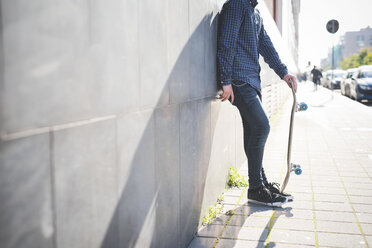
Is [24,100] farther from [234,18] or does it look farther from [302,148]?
[302,148]

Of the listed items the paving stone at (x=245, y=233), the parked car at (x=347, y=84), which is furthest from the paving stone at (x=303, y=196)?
the parked car at (x=347, y=84)

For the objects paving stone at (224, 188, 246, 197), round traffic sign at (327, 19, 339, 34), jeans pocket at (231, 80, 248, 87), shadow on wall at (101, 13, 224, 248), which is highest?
round traffic sign at (327, 19, 339, 34)

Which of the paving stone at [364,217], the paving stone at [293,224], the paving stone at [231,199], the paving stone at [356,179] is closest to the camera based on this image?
the paving stone at [293,224]

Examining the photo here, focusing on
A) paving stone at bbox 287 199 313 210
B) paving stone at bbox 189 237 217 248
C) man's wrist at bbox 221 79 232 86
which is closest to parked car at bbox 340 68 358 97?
paving stone at bbox 287 199 313 210

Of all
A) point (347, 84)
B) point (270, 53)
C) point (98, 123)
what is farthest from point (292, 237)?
point (347, 84)

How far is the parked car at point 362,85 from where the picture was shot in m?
17.6

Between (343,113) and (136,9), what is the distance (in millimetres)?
12016

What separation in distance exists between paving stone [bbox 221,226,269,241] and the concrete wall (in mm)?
354

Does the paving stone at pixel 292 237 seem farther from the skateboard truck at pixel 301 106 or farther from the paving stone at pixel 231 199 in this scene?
the skateboard truck at pixel 301 106

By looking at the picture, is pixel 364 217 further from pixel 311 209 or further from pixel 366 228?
pixel 311 209

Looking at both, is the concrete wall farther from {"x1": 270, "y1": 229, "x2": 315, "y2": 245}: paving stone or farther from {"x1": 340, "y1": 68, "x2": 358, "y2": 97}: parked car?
{"x1": 340, "y1": 68, "x2": 358, "y2": 97}: parked car

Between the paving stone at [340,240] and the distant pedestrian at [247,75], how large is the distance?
758mm

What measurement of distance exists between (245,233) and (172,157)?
1047 mm

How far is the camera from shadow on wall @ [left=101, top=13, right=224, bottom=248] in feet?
6.28
